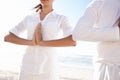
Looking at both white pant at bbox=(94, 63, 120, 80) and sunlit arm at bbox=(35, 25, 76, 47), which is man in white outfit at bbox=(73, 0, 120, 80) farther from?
sunlit arm at bbox=(35, 25, 76, 47)

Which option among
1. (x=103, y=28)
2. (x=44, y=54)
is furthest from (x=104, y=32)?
(x=44, y=54)

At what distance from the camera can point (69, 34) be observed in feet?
8.28

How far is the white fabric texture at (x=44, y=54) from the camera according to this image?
2.50m

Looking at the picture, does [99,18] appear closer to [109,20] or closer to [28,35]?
[109,20]

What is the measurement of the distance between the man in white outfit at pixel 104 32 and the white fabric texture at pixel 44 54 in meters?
A: 0.61

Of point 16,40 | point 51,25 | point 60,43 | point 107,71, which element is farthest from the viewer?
point 16,40

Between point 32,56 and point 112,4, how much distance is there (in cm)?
93

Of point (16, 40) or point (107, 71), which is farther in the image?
point (16, 40)

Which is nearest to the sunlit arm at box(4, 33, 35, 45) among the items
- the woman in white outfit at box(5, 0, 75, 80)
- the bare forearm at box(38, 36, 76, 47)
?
the woman in white outfit at box(5, 0, 75, 80)

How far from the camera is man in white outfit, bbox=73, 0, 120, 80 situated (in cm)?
182

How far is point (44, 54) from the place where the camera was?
2.53 metres

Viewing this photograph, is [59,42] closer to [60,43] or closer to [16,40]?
[60,43]

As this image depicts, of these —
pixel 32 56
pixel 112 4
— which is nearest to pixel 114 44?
pixel 112 4

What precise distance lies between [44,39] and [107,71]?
2.98 ft
